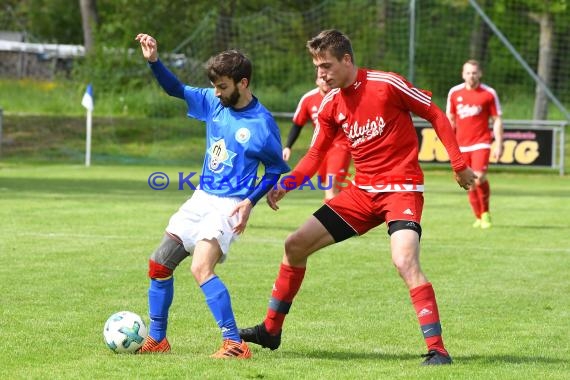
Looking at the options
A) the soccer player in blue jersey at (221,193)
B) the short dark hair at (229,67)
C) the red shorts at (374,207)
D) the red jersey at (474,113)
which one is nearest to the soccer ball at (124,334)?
the soccer player in blue jersey at (221,193)

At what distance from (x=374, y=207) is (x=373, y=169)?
0.23 m

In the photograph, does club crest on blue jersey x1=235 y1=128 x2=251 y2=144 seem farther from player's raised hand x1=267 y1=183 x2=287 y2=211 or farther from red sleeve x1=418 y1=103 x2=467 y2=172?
red sleeve x1=418 y1=103 x2=467 y2=172

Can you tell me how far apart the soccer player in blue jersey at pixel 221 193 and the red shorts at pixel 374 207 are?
0.43m

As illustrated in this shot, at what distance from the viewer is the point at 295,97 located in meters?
32.2

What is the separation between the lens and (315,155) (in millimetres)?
7625

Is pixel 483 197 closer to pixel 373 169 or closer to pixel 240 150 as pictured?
pixel 373 169

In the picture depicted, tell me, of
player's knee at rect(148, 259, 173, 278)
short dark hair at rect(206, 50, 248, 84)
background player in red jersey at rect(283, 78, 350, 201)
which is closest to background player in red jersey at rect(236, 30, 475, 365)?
short dark hair at rect(206, 50, 248, 84)

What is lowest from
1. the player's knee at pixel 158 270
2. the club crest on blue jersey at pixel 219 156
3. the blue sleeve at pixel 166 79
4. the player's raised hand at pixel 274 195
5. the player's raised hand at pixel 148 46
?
the player's knee at pixel 158 270

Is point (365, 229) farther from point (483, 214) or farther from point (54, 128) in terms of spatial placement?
point (54, 128)

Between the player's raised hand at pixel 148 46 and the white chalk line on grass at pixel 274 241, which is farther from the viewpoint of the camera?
the white chalk line on grass at pixel 274 241

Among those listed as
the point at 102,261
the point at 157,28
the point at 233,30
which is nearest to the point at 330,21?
the point at 233,30

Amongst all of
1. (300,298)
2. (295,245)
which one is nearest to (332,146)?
(300,298)

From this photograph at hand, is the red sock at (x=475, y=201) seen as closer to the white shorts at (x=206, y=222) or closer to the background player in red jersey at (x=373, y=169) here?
the background player in red jersey at (x=373, y=169)

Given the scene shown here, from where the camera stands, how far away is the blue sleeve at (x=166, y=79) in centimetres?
741
